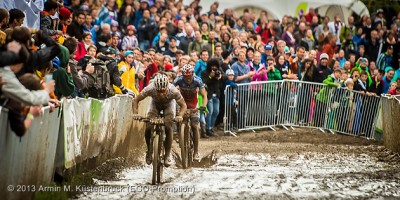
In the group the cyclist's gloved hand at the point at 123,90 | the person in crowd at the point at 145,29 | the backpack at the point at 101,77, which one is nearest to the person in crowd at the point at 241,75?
the person in crowd at the point at 145,29

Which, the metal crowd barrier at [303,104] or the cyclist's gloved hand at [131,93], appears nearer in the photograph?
the cyclist's gloved hand at [131,93]

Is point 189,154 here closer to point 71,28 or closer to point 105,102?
point 105,102

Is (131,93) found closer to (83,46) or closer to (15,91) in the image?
(83,46)

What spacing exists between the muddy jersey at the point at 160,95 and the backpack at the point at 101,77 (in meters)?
1.87

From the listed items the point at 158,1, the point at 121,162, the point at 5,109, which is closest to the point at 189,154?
the point at 121,162

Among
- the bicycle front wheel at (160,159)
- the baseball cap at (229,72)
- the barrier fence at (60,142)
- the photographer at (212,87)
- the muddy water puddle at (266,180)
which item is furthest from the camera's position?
the baseball cap at (229,72)

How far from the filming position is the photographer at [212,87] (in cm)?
2538

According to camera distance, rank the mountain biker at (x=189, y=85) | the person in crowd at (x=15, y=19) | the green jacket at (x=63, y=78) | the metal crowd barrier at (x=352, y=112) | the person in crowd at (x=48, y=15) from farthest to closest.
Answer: the metal crowd barrier at (x=352, y=112)
the mountain biker at (x=189, y=85)
the person in crowd at (x=48, y=15)
the person in crowd at (x=15, y=19)
the green jacket at (x=63, y=78)

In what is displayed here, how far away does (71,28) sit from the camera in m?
21.5

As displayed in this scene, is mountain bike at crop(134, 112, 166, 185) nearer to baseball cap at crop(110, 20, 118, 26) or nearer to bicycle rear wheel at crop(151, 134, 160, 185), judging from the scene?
bicycle rear wheel at crop(151, 134, 160, 185)

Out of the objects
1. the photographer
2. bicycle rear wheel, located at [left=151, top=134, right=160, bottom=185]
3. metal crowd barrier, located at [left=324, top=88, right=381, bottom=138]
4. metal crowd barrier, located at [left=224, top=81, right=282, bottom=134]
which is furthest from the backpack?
metal crowd barrier, located at [left=324, top=88, right=381, bottom=138]

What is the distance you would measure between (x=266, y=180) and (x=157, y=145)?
1.91 metres

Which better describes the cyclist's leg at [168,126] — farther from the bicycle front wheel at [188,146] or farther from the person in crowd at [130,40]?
Result: the person in crowd at [130,40]

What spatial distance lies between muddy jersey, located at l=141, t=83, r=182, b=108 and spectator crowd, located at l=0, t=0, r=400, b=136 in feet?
3.93
